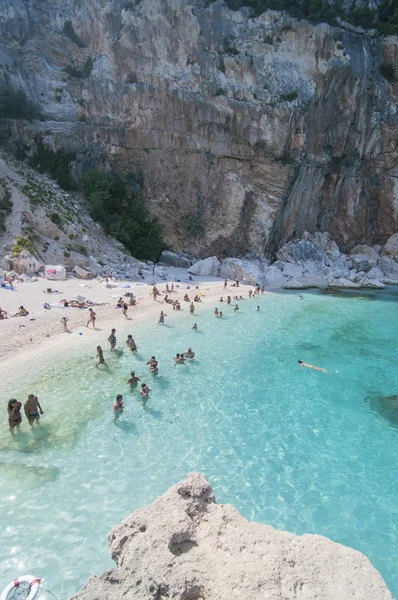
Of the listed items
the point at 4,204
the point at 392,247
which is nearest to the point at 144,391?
the point at 4,204

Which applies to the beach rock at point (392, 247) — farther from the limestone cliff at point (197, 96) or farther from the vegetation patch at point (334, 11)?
the vegetation patch at point (334, 11)

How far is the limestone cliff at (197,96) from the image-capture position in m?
34.3

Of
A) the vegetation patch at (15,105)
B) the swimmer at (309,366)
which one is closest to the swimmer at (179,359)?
the swimmer at (309,366)

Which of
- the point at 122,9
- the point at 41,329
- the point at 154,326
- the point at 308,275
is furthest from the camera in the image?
the point at 308,275

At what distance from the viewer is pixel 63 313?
1920cm

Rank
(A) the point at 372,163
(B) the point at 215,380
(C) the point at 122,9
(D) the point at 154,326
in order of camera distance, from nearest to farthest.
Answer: (B) the point at 215,380, (D) the point at 154,326, (C) the point at 122,9, (A) the point at 372,163

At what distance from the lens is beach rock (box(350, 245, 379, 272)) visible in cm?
4045

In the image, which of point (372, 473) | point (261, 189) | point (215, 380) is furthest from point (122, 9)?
point (372, 473)

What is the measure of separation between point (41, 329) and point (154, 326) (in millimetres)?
5489

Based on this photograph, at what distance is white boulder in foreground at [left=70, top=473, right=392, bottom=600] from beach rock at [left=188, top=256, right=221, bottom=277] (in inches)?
1139

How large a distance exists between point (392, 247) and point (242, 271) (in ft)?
71.1

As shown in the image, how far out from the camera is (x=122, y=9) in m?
34.2

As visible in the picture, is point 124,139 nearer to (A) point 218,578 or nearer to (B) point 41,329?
(B) point 41,329

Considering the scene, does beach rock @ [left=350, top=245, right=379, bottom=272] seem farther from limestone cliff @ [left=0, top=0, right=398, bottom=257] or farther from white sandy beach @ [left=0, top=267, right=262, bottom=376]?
white sandy beach @ [left=0, top=267, right=262, bottom=376]
